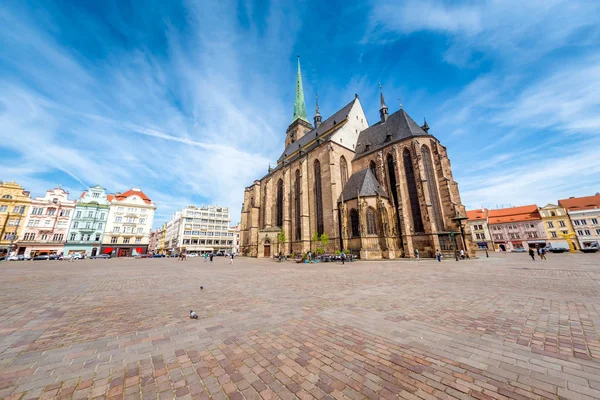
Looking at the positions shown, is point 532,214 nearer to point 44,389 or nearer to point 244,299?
point 244,299

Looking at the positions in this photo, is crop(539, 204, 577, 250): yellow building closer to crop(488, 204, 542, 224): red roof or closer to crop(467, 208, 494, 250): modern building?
crop(488, 204, 542, 224): red roof

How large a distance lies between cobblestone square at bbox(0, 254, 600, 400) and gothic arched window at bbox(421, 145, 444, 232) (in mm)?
18515

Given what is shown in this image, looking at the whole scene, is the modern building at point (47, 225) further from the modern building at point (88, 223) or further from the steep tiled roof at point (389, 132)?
the steep tiled roof at point (389, 132)

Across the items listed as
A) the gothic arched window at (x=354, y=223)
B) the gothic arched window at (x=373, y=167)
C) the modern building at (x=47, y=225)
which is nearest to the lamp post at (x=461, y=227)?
the gothic arched window at (x=354, y=223)

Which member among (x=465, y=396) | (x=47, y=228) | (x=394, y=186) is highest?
(x=394, y=186)

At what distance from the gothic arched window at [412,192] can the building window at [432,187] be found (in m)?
1.45

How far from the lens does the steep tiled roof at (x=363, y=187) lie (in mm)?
23688

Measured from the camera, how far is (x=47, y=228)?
38406mm

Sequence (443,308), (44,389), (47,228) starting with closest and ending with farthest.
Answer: (44,389) → (443,308) → (47,228)

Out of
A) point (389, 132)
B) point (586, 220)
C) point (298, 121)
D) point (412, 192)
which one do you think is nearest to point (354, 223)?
point (412, 192)

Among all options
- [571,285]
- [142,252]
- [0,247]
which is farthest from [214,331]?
[0,247]

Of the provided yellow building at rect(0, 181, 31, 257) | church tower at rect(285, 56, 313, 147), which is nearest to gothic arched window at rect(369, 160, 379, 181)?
church tower at rect(285, 56, 313, 147)

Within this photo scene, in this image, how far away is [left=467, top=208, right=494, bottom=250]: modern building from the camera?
4741 cm

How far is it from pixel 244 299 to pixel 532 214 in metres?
64.8
